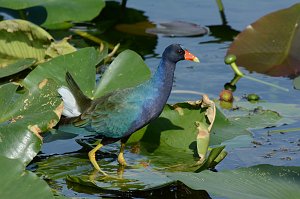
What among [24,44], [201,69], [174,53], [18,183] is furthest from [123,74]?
[18,183]

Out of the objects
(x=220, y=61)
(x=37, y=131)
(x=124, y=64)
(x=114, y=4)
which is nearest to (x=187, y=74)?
(x=220, y=61)

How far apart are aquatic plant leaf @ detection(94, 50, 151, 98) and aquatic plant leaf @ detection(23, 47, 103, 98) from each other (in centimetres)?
6

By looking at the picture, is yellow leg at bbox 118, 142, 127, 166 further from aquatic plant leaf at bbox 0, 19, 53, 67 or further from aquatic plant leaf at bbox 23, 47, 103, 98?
aquatic plant leaf at bbox 0, 19, 53, 67

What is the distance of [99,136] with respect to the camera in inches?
156

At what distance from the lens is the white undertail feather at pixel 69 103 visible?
375cm

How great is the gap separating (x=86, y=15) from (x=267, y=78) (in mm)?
1250

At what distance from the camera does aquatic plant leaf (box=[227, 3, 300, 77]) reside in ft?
17.3

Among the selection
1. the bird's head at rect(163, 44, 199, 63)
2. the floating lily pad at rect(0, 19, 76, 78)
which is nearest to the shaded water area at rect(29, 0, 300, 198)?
the bird's head at rect(163, 44, 199, 63)

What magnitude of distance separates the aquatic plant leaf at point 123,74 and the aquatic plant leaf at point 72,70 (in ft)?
0.21

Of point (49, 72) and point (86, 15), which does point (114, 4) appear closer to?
point (86, 15)

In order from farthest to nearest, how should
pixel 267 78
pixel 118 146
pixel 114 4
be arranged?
pixel 114 4 → pixel 267 78 → pixel 118 146

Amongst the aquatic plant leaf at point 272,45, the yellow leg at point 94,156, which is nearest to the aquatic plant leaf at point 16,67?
the yellow leg at point 94,156

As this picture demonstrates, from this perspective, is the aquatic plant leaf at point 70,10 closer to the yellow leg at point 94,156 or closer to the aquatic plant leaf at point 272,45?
the aquatic plant leaf at point 272,45

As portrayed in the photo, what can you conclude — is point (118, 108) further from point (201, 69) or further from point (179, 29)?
point (179, 29)
